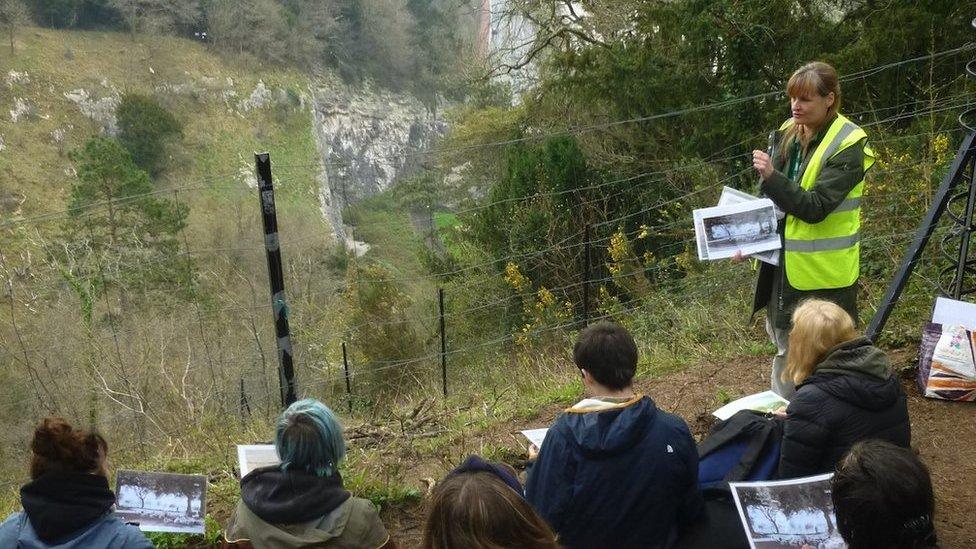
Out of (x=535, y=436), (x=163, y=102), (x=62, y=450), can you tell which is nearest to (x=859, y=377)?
(x=535, y=436)

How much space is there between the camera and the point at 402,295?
16688 mm

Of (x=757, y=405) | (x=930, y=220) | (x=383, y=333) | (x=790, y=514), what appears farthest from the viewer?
(x=383, y=333)

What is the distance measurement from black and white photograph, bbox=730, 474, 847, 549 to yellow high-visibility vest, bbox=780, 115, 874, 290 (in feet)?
3.45

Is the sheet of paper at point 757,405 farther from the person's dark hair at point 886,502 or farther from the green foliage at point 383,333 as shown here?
the green foliage at point 383,333

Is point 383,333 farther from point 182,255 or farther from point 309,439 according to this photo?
point 309,439

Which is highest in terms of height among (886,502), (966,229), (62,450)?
(966,229)

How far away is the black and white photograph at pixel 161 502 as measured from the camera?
2.98m

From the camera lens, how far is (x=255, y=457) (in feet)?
9.95

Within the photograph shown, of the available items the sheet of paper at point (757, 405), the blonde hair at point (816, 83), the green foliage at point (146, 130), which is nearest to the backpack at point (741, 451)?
the sheet of paper at point (757, 405)

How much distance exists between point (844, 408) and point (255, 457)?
2.05 m

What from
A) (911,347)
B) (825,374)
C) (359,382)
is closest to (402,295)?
(359,382)

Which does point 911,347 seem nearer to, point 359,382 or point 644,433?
point 644,433

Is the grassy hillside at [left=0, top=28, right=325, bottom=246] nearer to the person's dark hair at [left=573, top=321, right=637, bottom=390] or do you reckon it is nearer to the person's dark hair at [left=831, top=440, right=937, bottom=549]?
the person's dark hair at [left=573, top=321, right=637, bottom=390]

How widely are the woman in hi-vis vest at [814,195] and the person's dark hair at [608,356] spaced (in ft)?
3.23
